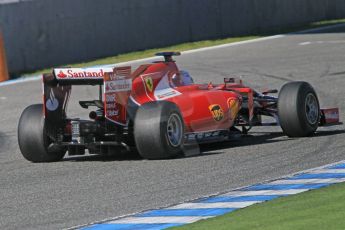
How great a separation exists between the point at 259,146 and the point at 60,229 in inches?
200

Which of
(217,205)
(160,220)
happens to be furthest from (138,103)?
(160,220)

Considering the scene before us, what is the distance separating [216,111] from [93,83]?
1.68m

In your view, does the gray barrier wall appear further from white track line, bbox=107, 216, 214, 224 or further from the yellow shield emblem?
white track line, bbox=107, 216, 214, 224

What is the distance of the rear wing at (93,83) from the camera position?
40.9ft

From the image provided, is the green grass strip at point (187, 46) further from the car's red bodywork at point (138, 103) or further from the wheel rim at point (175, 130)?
the wheel rim at point (175, 130)

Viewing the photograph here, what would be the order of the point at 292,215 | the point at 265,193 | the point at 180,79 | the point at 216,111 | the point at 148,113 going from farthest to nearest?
the point at 180,79 → the point at 216,111 → the point at 148,113 → the point at 265,193 → the point at 292,215

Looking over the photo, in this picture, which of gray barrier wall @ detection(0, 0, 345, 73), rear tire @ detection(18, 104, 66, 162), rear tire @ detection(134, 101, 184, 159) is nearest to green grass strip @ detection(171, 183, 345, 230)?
rear tire @ detection(134, 101, 184, 159)

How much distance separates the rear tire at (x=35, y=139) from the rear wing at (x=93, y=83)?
21 centimetres

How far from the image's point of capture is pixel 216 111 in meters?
13.4

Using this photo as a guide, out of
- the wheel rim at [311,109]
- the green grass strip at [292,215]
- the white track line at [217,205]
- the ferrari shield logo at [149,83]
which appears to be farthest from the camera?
the wheel rim at [311,109]

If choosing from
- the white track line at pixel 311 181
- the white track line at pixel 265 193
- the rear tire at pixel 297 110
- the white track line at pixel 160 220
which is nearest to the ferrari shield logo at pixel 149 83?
the rear tire at pixel 297 110

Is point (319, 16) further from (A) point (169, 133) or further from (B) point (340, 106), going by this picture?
(A) point (169, 133)

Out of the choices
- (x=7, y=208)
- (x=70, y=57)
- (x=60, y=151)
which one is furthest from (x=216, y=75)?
(x=7, y=208)

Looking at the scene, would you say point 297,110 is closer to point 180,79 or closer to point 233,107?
point 233,107
